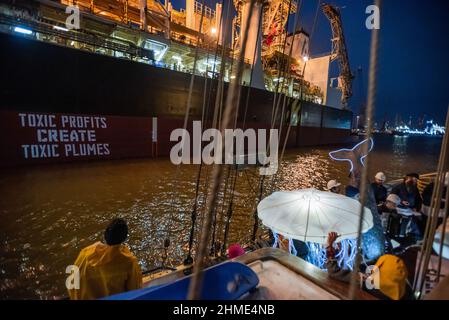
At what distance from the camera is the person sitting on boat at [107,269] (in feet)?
5.72

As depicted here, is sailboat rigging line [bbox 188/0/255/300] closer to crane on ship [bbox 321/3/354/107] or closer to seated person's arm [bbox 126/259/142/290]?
seated person's arm [bbox 126/259/142/290]

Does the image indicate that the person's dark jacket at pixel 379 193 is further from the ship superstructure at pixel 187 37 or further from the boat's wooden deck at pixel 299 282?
the boat's wooden deck at pixel 299 282

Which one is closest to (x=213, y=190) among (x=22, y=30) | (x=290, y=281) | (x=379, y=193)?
(x=290, y=281)

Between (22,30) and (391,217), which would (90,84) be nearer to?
(22,30)

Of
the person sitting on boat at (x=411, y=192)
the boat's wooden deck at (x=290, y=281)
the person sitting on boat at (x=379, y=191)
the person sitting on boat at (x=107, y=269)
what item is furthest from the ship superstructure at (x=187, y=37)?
the person sitting on boat at (x=411, y=192)

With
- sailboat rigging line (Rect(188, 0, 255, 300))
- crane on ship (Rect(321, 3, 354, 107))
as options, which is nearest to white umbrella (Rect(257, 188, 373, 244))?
sailboat rigging line (Rect(188, 0, 255, 300))

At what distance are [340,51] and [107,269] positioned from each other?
105ft

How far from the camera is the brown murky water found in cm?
353

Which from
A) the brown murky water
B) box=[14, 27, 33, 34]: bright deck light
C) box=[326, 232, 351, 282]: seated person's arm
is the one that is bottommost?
the brown murky water

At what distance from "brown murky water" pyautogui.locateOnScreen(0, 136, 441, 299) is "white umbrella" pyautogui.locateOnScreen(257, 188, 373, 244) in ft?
3.53

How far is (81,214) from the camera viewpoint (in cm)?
535

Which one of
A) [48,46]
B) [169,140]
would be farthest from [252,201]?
[48,46]

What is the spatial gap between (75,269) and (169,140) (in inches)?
439

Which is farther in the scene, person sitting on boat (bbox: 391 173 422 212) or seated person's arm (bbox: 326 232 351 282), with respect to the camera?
person sitting on boat (bbox: 391 173 422 212)
